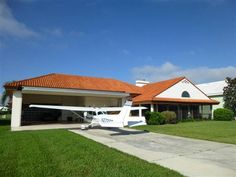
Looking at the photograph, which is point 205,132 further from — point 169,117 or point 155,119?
point 169,117

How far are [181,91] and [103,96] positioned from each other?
11.5 m

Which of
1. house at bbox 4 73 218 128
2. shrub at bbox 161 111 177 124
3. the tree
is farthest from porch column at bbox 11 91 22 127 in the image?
the tree

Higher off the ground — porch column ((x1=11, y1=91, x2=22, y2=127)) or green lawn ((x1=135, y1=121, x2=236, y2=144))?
porch column ((x1=11, y1=91, x2=22, y2=127))

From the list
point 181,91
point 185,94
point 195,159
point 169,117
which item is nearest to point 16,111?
point 169,117

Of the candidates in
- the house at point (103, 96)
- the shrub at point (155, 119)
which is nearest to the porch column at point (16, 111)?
the house at point (103, 96)

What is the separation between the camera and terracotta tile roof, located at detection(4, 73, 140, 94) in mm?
24438

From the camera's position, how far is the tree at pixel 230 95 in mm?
39250

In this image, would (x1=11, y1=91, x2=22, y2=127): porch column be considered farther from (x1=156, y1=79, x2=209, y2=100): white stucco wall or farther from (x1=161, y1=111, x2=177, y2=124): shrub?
(x1=156, y1=79, x2=209, y2=100): white stucco wall

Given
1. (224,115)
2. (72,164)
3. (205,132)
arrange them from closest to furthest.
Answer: (72,164) < (205,132) < (224,115)

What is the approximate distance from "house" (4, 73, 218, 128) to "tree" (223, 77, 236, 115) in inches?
142

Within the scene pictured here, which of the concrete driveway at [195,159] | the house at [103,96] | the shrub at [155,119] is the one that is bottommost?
the concrete driveway at [195,159]

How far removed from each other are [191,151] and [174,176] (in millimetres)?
4318

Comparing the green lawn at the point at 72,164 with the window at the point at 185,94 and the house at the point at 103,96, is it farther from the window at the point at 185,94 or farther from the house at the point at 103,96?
the window at the point at 185,94

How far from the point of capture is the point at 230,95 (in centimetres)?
3962
